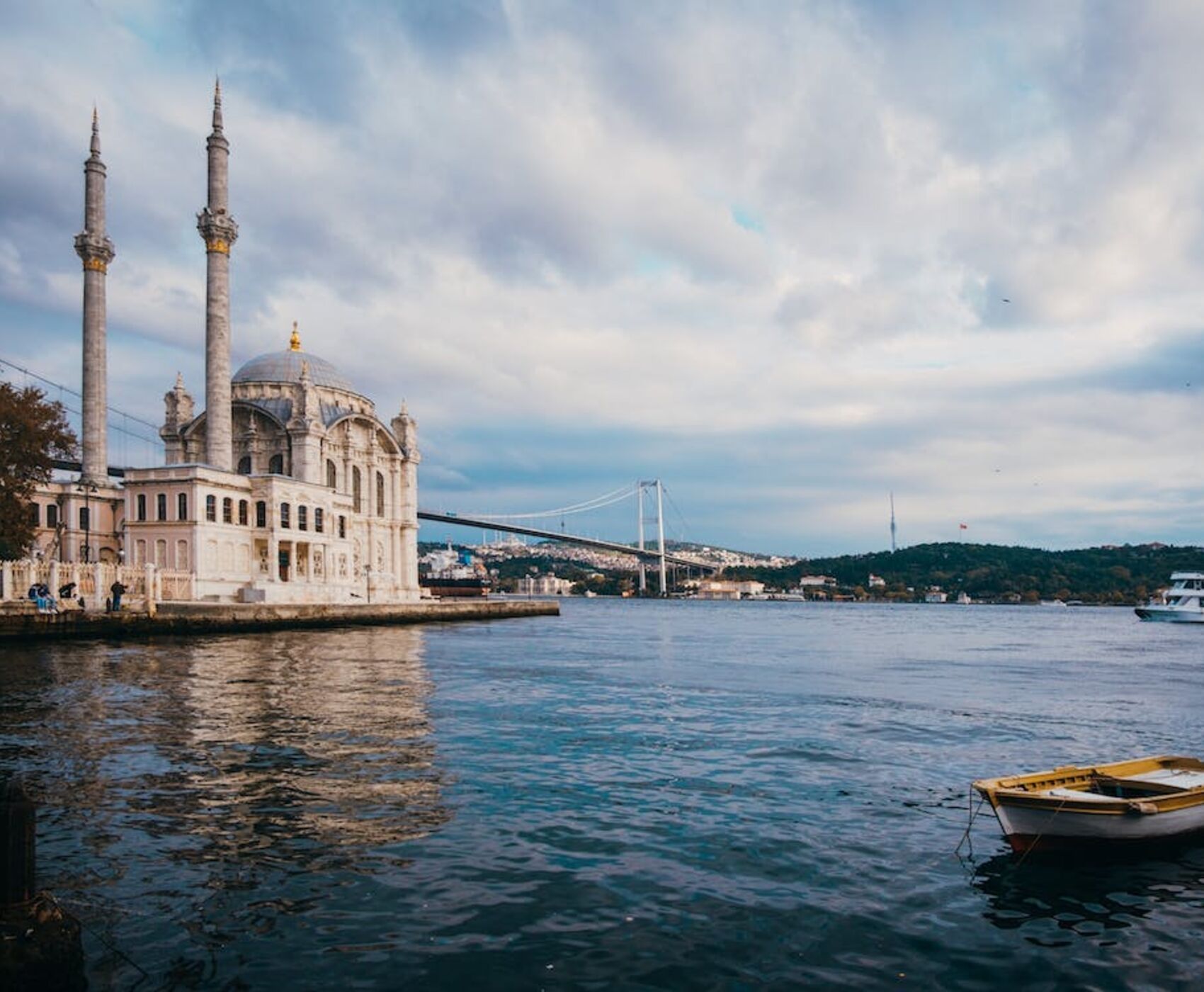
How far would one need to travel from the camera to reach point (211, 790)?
886cm

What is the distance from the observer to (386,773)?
32.1 feet

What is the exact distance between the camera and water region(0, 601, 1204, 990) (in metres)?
5.32

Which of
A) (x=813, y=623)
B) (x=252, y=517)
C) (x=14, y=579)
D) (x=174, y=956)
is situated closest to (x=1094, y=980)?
(x=174, y=956)

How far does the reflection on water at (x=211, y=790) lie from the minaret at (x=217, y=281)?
26400 millimetres

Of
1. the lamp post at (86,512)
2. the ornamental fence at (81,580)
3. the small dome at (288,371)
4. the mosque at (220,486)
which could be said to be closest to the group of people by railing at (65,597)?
the ornamental fence at (81,580)

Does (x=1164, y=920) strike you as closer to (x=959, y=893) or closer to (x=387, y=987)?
(x=959, y=893)

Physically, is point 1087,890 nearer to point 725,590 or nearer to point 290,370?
point 290,370

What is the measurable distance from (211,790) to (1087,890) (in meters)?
7.31

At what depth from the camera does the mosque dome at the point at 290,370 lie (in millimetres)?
56250

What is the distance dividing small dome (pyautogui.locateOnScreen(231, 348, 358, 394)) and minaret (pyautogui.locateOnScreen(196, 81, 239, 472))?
1222cm

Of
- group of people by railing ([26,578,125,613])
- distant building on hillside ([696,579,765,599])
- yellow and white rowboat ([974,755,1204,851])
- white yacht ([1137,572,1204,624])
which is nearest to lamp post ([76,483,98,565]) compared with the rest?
group of people by railing ([26,578,125,613])

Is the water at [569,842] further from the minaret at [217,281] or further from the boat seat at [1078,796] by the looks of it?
the minaret at [217,281]

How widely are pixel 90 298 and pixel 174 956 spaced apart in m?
43.4

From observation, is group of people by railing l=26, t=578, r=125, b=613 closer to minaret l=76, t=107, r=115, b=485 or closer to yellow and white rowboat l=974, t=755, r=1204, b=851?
minaret l=76, t=107, r=115, b=485
